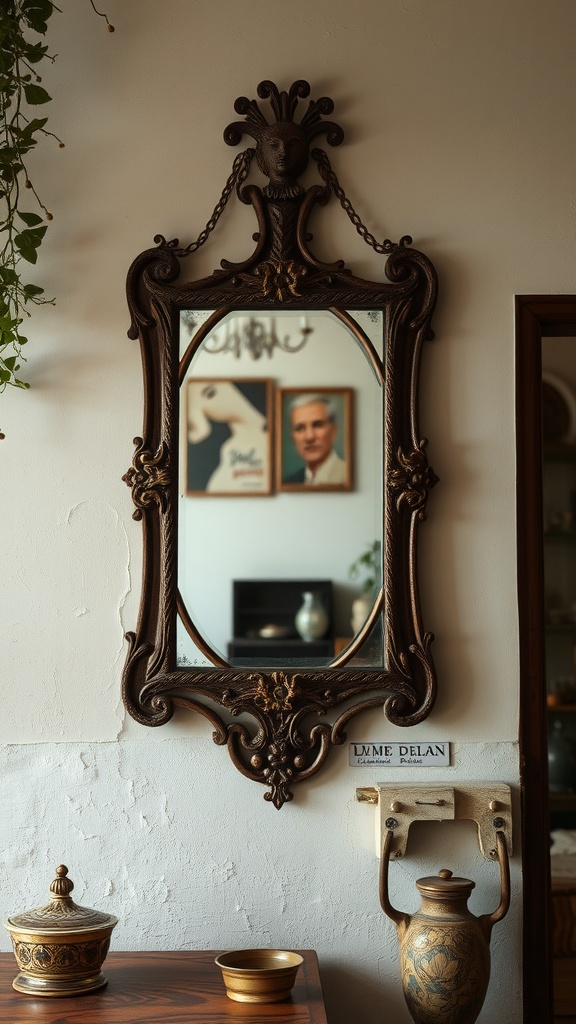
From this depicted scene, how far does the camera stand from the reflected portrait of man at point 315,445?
206cm

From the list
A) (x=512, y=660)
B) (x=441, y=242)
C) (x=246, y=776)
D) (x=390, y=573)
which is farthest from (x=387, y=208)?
(x=246, y=776)

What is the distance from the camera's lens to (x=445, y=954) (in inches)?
69.4

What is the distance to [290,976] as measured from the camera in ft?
5.50

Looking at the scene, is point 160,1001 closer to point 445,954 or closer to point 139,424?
point 445,954

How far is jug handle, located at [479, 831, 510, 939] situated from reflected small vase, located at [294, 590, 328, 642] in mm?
556

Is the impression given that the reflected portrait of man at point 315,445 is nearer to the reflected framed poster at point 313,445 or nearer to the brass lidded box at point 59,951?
the reflected framed poster at point 313,445

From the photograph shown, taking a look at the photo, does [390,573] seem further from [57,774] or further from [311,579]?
[57,774]

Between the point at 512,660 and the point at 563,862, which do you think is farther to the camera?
the point at 563,862

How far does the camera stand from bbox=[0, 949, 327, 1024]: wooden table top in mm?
1591

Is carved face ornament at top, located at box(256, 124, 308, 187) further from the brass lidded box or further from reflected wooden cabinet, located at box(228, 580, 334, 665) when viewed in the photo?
the brass lidded box

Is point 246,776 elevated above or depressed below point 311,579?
below

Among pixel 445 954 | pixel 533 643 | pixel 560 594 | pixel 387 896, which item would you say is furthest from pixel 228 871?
pixel 560 594

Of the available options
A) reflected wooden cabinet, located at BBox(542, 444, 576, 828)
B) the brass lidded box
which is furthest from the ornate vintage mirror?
reflected wooden cabinet, located at BBox(542, 444, 576, 828)

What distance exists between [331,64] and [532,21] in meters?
0.47
